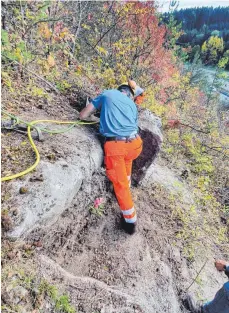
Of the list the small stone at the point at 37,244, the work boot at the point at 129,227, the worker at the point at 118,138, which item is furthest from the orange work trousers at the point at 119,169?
the small stone at the point at 37,244

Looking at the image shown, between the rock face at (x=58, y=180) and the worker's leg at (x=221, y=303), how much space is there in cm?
239

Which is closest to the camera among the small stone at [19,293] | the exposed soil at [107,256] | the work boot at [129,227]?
the small stone at [19,293]

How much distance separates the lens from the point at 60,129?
3.60 metres

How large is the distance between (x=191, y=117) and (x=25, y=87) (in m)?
11.6

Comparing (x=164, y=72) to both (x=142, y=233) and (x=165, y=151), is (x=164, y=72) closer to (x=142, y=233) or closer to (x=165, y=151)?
(x=165, y=151)

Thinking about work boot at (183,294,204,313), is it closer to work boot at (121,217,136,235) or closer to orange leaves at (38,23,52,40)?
work boot at (121,217,136,235)

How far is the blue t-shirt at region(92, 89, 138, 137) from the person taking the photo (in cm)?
378

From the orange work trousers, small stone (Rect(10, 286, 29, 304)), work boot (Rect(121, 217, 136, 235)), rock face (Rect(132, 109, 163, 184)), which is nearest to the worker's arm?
the orange work trousers

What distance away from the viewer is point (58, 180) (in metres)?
2.77

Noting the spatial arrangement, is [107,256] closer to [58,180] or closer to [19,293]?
[58,180]

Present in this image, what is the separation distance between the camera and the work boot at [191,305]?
3.90m

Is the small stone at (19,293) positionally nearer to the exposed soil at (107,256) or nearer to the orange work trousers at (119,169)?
the exposed soil at (107,256)

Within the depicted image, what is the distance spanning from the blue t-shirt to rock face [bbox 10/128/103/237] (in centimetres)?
30

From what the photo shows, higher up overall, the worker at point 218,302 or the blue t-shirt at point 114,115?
the blue t-shirt at point 114,115
